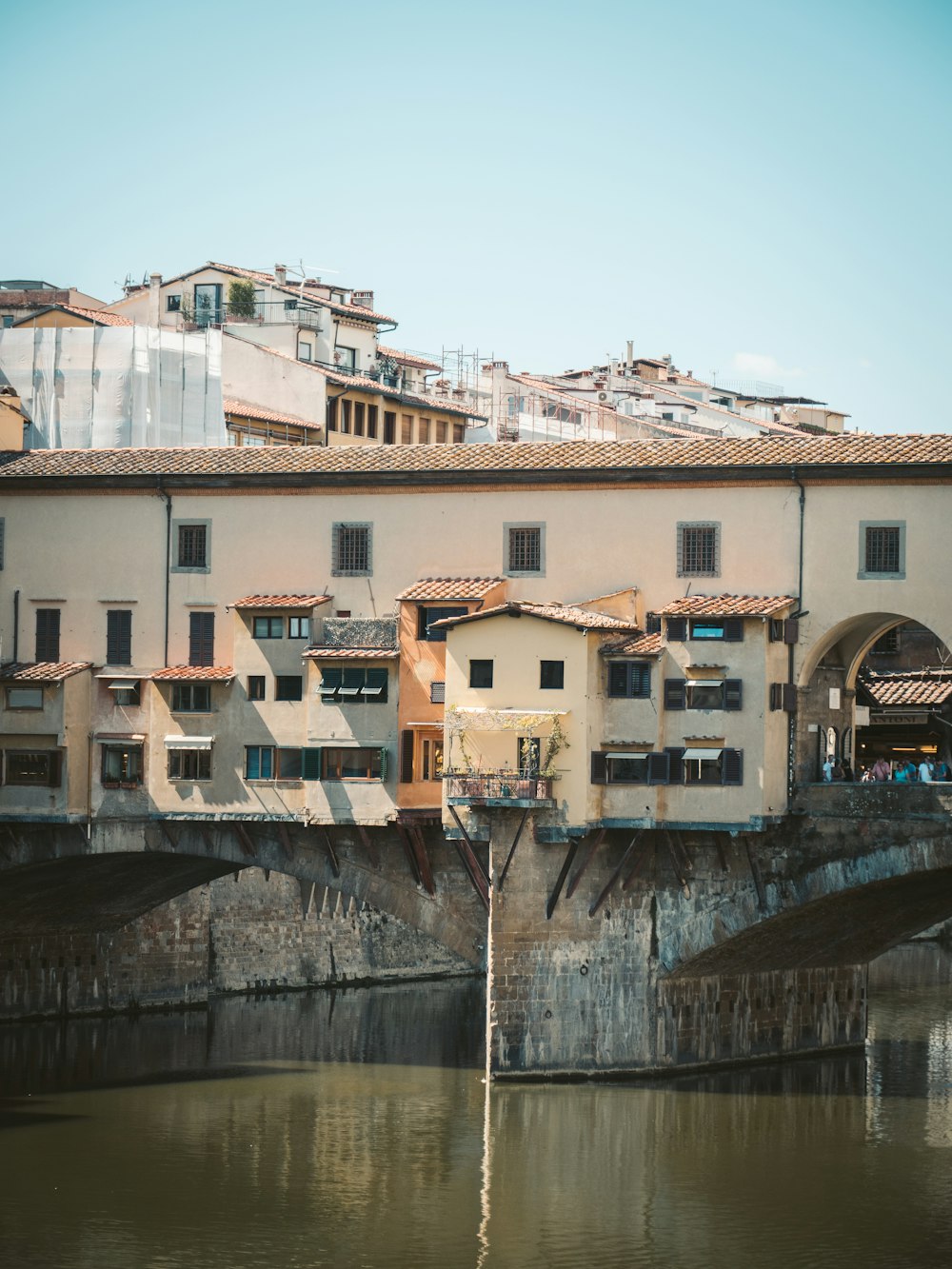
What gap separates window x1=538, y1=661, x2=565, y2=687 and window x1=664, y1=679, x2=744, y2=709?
221cm

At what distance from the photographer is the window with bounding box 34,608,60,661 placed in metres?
55.3

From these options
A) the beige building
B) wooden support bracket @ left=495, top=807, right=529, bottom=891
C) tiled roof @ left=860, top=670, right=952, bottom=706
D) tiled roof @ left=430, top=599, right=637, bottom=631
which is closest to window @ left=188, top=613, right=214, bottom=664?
the beige building

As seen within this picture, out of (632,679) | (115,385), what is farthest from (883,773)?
(115,385)

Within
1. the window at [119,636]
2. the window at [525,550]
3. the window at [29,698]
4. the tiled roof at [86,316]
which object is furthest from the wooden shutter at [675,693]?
the tiled roof at [86,316]

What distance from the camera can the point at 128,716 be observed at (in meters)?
54.6

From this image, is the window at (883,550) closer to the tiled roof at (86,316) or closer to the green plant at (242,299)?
the tiled roof at (86,316)

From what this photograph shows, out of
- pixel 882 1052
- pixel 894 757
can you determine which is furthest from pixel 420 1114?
pixel 894 757

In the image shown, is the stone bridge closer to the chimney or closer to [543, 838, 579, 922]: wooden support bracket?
[543, 838, 579, 922]: wooden support bracket

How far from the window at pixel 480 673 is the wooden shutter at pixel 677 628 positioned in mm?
3922

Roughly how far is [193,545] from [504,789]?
33.3 ft

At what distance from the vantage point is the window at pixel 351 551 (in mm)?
52938

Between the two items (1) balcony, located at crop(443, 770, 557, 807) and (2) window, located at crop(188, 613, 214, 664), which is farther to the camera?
(2) window, located at crop(188, 613, 214, 664)

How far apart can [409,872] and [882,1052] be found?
42.2ft

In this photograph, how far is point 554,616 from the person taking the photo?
49.2 metres
